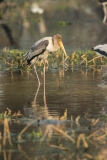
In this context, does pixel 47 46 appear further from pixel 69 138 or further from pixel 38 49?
pixel 69 138

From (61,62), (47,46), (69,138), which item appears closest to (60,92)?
(47,46)

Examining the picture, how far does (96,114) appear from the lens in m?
9.82

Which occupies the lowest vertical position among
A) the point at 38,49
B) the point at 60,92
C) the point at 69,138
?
the point at 69,138

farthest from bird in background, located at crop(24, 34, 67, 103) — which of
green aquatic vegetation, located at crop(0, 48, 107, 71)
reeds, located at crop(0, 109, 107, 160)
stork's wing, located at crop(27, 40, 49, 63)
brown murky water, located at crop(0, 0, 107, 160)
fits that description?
reeds, located at crop(0, 109, 107, 160)

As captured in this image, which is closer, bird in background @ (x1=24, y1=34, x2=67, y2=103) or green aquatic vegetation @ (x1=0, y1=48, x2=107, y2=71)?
bird in background @ (x1=24, y1=34, x2=67, y2=103)

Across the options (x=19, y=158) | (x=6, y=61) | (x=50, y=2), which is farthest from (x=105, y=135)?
(x=50, y=2)

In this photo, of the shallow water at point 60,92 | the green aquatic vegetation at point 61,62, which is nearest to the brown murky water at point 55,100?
the shallow water at point 60,92

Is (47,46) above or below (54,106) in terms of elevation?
above

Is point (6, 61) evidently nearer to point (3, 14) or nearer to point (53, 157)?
point (53, 157)

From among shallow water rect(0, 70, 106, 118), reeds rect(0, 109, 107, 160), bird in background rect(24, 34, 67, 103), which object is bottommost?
reeds rect(0, 109, 107, 160)

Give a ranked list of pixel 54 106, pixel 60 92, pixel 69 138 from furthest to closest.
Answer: pixel 60 92 < pixel 54 106 < pixel 69 138

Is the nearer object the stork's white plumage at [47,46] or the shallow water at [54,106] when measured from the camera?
the shallow water at [54,106]

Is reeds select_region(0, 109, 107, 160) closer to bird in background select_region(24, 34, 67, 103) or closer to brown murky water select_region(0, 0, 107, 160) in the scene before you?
brown murky water select_region(0, 0, 107, 160)

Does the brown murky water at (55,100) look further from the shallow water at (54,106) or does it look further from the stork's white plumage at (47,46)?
the stork's white plumage at (47,46)
